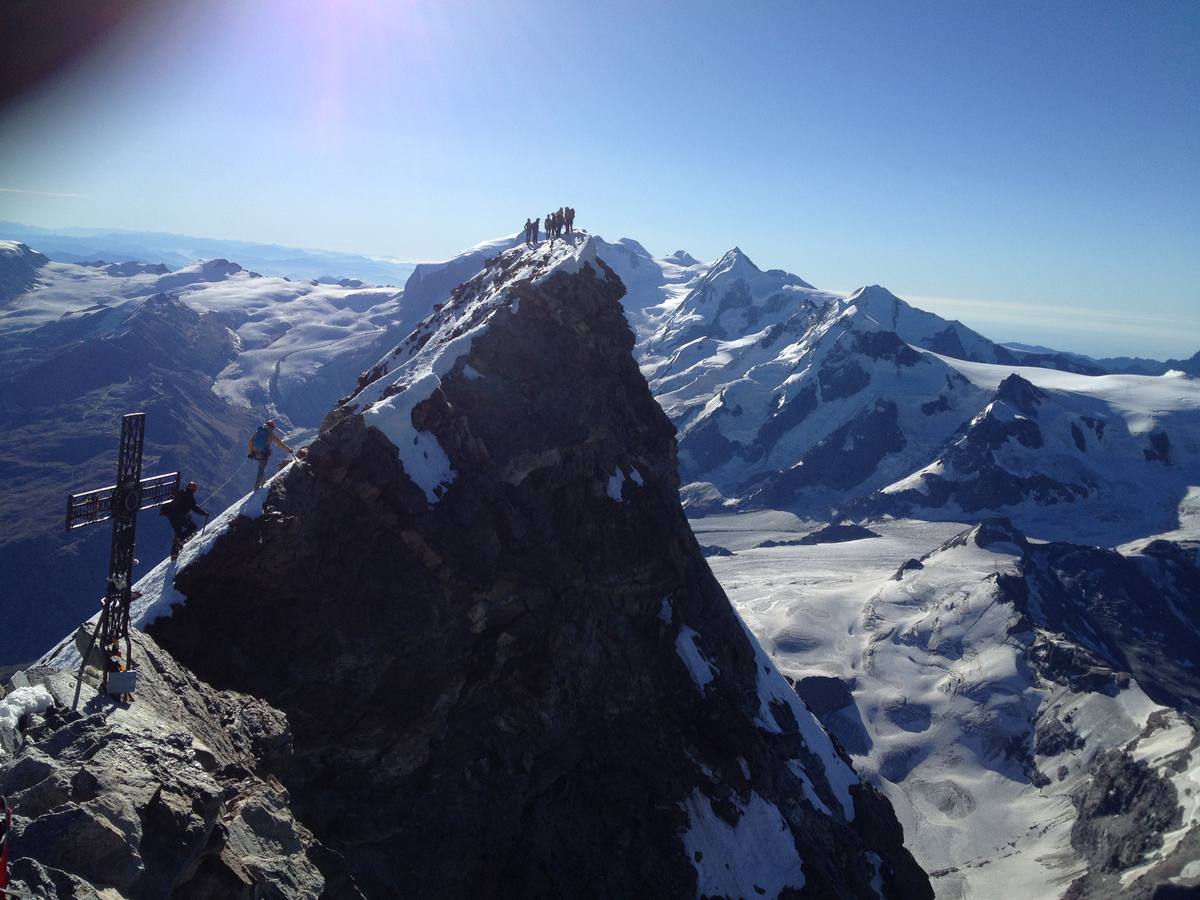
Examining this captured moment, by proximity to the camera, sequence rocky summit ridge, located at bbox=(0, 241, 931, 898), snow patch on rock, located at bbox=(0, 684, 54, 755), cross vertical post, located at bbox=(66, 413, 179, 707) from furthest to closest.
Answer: rocky summit ridge, located at bbox=(0, 241, 931, 898), cross vertical post, located at bbox=(66, 413, 179, 707), snow patch on rock, located at bbox=(0, 684, 54, 755)

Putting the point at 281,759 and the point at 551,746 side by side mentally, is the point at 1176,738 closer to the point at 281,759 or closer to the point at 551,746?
the point at 551,746

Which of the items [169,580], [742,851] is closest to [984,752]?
[742,851]

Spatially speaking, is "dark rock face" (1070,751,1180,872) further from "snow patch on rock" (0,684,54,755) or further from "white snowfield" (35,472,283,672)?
"snow patch on rock" (0,684,54,755)

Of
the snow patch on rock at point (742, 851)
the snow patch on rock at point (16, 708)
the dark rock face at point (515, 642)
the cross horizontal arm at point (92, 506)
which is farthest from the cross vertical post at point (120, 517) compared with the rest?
the snow patch on rock at point (742, 851)

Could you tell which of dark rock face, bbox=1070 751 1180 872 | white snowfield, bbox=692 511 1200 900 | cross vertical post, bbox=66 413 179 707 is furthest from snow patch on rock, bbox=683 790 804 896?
dark rock face, bbox=1070 751 1180 872

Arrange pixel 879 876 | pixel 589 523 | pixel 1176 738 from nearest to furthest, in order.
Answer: pixel 589 523
pixel 879 876
pixel 1176 738

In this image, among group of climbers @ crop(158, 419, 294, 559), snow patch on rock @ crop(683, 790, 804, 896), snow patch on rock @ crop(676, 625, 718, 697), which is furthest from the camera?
snow patch on rock @ crop(676, 625, 718, 697)

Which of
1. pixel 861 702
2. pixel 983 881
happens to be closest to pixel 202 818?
pixel 983 881

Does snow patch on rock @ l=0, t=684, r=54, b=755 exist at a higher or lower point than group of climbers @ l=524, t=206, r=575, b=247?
lower
